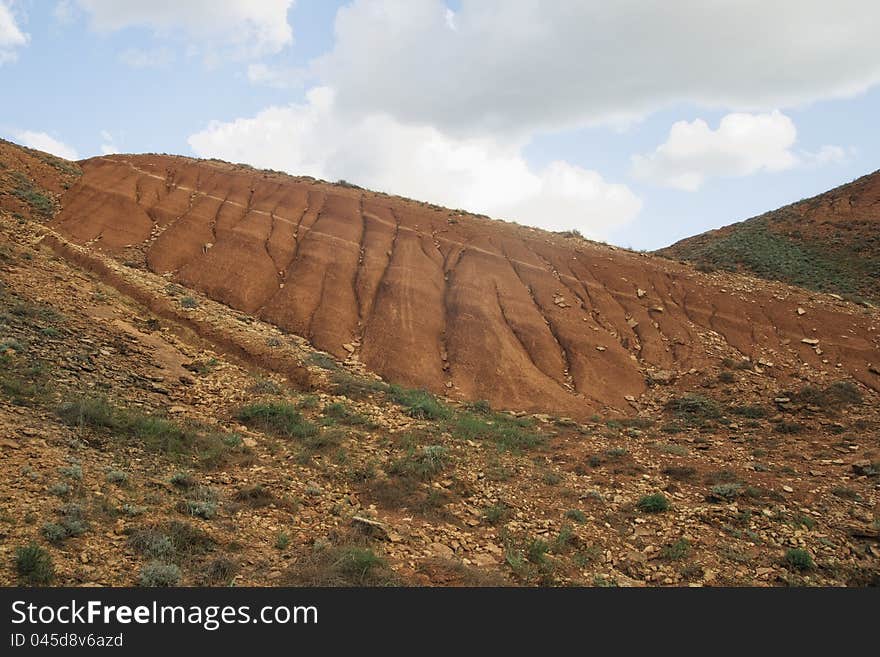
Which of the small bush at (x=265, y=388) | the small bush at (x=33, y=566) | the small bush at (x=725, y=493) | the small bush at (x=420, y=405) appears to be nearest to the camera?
the small bush at (x=33, y=566)

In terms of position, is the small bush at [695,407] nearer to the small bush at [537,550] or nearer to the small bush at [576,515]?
the small bush at [576,515]

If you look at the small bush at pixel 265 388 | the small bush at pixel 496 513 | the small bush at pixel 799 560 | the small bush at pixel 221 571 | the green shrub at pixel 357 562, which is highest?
the small bush at pixel 265 388

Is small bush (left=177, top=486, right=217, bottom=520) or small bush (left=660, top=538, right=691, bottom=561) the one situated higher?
small bush (left=177, top=486, right=217, bottom=520)

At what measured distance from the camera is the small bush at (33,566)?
499cm

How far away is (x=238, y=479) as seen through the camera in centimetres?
837

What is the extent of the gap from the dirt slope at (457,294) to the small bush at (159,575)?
10519 millimetres

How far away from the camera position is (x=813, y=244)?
3200cm

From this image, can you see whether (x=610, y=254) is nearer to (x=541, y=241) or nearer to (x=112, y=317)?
(x=541, y=241)

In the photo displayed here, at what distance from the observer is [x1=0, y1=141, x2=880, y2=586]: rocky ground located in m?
6.40

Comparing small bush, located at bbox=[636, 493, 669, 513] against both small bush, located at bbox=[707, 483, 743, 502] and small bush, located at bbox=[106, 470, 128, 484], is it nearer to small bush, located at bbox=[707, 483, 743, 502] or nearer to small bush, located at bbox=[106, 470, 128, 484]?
small bush, located at bbox=[707, 483, 743, 502]

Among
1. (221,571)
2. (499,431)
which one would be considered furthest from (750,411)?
(221,571)

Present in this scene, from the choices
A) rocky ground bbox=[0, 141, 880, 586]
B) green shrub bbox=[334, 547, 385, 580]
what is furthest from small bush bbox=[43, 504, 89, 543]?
green shrub bbox=[334, 547, 385, 580]

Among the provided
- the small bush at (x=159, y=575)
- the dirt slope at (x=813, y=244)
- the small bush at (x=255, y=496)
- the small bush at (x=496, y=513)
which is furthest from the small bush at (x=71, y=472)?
the dirt slope at (x=813, y=244)

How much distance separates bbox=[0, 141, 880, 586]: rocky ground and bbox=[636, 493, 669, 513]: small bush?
0.05 metres
